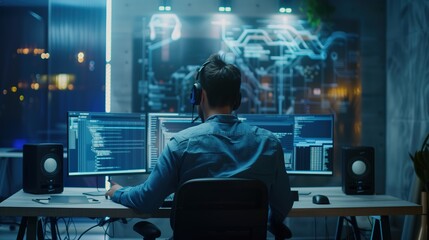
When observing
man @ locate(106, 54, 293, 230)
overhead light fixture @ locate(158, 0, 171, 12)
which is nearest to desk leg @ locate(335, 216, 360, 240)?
man @ locate(106, 54, 293, 230)

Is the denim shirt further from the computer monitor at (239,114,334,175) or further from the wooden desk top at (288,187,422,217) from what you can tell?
the computer monitor at (239,114,334,175)

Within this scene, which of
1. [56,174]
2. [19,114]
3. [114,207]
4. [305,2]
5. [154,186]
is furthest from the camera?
[19,114]

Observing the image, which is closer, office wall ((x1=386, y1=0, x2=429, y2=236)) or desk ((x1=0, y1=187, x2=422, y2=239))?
desk ((x1=0, y1=187, x2=422, y2=239))

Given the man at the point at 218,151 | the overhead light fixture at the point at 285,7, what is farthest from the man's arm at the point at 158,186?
the overhead light fixture at the point at 285,7

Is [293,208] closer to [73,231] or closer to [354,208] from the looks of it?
[354,208]

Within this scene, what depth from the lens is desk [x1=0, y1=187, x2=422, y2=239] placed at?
110 inches

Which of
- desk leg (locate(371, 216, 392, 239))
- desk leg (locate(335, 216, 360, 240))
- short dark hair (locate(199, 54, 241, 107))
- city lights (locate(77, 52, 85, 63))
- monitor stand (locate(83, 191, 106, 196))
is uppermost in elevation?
city lights (locate(77, 52, 85, 63))

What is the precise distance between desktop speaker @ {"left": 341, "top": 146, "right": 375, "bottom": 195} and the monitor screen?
1306 mm

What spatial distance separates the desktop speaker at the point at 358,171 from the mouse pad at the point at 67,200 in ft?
5.22

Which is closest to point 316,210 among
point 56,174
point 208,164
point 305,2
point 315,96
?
point 208,164

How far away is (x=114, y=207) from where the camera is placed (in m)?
2.82

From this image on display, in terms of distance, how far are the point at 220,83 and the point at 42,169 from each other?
153 cm

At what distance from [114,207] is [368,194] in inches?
65.6

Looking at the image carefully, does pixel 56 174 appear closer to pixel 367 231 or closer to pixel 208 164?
pixel 208 164
